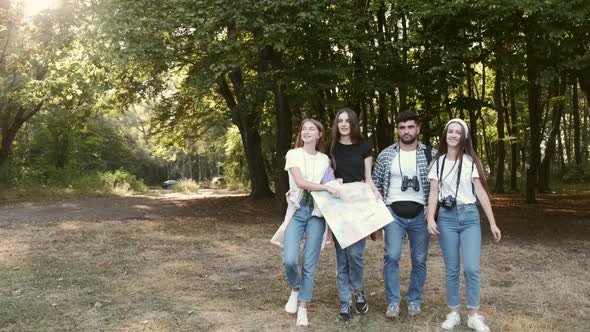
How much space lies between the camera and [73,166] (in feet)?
105

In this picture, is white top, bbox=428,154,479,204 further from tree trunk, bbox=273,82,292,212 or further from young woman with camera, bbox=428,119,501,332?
tree trunk, bbox=273,82,292,212

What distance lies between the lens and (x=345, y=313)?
516cm

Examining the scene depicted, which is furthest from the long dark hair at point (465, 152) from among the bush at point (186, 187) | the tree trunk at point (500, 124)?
the bush at point (186, 187)

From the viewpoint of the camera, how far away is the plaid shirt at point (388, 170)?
5051mm

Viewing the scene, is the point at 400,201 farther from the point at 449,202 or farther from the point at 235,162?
the point at 235,162

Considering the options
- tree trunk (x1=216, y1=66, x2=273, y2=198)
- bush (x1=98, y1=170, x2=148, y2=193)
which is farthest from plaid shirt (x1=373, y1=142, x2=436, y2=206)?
bush (x1=98, y1=170, x2=148, y2=193)

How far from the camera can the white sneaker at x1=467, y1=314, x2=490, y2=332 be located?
4.78m

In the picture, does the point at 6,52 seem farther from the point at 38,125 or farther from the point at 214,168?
the point at 214,168

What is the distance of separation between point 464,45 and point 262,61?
17.7 ft

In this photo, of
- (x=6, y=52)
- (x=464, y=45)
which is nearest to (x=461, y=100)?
(x=464, y=45)

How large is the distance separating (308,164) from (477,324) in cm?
207

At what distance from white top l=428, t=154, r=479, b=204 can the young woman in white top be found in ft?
3.36

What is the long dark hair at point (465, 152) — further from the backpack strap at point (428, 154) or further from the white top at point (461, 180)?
the backpack strap at point (428, 154)

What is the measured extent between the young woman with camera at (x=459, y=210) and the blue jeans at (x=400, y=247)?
0.20 meters
